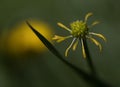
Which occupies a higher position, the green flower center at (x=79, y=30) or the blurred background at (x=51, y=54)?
the blurred background at (x=51, y=54)

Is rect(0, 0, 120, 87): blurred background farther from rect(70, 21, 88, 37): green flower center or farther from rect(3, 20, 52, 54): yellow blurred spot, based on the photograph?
rect(70, 21, 88, 37): green flower center

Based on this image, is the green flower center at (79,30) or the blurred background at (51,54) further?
the blurred background at (51,54)

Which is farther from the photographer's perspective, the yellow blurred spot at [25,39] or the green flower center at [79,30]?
the yellow blurred spot at [25,39]

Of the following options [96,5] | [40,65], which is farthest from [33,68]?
[96,5]

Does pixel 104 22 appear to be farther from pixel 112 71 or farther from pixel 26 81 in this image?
pixel 26 81

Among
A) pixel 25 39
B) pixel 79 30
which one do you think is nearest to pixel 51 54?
pixel 25 39

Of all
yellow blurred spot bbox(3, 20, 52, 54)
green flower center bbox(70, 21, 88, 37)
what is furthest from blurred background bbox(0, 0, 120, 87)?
green flower center bbox(70, 21, 88, 37)

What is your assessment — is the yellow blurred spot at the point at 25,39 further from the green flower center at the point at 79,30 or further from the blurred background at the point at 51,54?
the green flower center at the point at 79,30

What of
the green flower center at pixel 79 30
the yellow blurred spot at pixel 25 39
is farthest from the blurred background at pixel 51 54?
the green flower center at pixel 79 30
